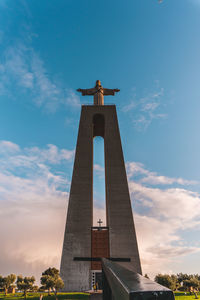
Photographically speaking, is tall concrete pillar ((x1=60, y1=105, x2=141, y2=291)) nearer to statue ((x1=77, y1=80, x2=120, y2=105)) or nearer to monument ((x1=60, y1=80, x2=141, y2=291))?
monument ((x1=60, y1=80, x2=141, y2=291))

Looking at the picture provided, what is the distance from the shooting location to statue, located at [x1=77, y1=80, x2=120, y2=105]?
1285 inches

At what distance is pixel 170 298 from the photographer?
1301 millimetres

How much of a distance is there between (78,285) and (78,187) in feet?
33.5

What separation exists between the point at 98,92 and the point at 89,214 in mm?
21388

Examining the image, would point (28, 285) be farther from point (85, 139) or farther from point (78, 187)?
point (85, 139)

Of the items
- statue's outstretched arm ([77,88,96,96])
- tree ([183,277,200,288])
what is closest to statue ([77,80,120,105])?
statue's outstretched arm ([77,88,96,96])

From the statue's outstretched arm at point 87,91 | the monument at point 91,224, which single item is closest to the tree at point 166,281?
the monument at point 91,224

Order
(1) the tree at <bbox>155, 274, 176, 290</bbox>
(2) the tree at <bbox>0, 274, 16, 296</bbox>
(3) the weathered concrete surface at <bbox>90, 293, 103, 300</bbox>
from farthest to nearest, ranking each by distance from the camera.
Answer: (2) the tree at <bbox>0, 274, 16, 296</bbox>
(3) the weathered concrete surface at <bbox>90, 293, 103, 300</bbox>
(1) the tree at <bbox>155, 274, 176, 290</bbox>

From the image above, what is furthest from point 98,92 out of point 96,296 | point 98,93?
point 96,296

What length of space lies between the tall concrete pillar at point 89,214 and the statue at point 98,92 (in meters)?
5.05

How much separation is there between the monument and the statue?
20.9ft

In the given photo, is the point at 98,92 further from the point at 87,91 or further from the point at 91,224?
the point at 91,224

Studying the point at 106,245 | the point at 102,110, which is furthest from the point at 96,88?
the point at 106,245

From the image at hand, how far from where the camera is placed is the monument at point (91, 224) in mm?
19472
